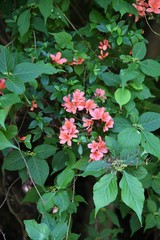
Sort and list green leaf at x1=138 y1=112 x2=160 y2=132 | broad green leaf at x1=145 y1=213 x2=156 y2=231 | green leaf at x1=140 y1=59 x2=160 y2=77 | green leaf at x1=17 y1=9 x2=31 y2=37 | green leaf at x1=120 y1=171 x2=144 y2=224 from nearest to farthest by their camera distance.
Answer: green leaf at x1=120 y1=171 x2=144 y2=224
green leaf at x1=138 y1=112 x2=160 y2=132
green leaf at x1=140 y1=59 x2=160 y2=77
green leaf at x1=17 y1=9 x2=31 y2=37
broad green leaf at x1=145 y1=213 x2=156 y2=231

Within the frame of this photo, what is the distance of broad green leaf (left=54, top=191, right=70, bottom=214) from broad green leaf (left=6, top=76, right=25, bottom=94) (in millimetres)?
380

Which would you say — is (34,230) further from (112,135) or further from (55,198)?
(112,135)

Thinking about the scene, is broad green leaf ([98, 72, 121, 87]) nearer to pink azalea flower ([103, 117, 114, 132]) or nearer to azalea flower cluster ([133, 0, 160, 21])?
pink azalea flower ([103, 117, 114, 132])

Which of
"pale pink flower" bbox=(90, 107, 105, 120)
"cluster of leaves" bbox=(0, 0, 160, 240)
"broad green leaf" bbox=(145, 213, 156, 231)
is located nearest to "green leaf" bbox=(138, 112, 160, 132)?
"cluster of leaves" bbox=(0, 0, 160, 240)

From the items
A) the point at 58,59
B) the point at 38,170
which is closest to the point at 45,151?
the point at 38,170

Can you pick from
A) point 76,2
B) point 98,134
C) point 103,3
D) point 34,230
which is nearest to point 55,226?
point 34,230

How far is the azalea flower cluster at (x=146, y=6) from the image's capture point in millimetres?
1540

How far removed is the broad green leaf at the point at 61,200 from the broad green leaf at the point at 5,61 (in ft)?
1.39

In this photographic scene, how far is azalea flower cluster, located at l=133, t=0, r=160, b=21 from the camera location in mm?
1540

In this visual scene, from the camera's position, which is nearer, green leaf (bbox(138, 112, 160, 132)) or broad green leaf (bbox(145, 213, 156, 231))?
green leaf (bbox(138, 112, 160, 132))

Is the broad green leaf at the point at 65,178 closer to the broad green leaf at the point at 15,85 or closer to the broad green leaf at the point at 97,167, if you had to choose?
the broad green leaf at the point at 97,167

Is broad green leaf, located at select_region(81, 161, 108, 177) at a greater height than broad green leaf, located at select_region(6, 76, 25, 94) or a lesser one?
lesser

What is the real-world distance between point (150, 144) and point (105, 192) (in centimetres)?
19

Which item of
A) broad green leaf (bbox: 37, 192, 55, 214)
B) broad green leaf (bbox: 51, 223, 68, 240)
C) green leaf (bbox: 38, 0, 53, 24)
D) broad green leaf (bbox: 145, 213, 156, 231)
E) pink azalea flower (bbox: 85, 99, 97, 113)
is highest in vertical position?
green leaf (bbox: 38, 0, 53, 24)
